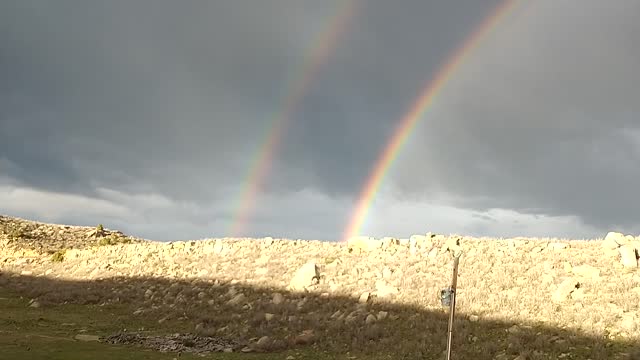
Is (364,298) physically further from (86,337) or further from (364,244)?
(86,337)

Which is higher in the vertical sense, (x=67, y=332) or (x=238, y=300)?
(x=238, y=300)

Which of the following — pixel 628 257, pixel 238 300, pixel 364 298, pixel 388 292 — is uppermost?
pixel 628 257

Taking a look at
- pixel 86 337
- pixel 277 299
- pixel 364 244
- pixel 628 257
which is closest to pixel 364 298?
pixel 277 299

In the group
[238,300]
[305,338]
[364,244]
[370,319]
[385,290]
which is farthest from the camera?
[364,244]

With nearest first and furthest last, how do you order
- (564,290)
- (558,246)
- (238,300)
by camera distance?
(564,290) → (238,300) → (558,246)

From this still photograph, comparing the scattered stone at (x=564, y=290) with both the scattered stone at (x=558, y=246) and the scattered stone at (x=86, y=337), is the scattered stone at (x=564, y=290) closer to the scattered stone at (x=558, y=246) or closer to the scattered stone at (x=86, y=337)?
the scattered stone at (x=558, y=246)

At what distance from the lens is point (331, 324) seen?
27125 millimetres

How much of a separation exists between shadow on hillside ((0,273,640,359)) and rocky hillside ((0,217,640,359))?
3.2 inches

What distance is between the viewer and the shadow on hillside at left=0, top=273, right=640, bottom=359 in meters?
21.5

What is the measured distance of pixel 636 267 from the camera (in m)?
29.7

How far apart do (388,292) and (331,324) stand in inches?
187

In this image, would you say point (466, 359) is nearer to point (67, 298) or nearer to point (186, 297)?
point (186, 297)

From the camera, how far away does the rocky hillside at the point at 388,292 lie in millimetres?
23094

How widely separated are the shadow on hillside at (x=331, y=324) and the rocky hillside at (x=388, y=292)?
0.08m
